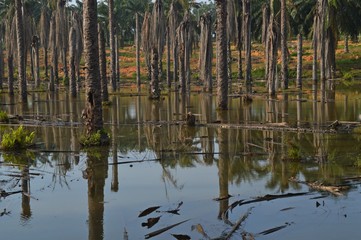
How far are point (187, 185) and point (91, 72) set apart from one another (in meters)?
5.74

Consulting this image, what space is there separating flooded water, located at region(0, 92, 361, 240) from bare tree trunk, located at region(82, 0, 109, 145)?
0.85 meters

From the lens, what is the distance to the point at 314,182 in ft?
29.3

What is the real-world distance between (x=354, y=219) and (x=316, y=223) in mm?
574

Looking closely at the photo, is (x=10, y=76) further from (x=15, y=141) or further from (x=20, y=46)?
(x=15, y=141)

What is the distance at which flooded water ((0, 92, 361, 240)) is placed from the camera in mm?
6883

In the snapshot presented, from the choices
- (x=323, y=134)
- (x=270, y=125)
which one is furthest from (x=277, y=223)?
(x=270, y=125)

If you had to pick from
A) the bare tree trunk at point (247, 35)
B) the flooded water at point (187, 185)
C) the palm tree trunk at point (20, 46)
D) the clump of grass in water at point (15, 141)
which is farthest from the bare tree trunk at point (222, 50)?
the bare tree trunk at point (247, 35)

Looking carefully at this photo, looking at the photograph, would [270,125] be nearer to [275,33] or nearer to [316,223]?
[316,223]

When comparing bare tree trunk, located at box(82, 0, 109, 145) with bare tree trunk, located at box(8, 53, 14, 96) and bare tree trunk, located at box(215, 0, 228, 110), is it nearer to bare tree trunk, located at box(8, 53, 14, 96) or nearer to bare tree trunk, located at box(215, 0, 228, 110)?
bare tree trunk, located at box(215, 0, 228, 110)

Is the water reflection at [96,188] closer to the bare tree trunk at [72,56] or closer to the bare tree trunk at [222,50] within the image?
the bare tree trunk at [222,50]

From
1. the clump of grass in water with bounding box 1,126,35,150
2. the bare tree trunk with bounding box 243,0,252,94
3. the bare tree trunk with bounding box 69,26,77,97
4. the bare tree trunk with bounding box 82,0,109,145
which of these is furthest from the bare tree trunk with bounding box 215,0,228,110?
the bare tree trunk with bounding box 243,0,252,94

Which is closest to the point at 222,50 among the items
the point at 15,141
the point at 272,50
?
the point at 272,50

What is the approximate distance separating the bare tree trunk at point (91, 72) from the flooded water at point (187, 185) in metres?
0.85

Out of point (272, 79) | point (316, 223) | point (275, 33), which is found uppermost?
point (275, 33)
